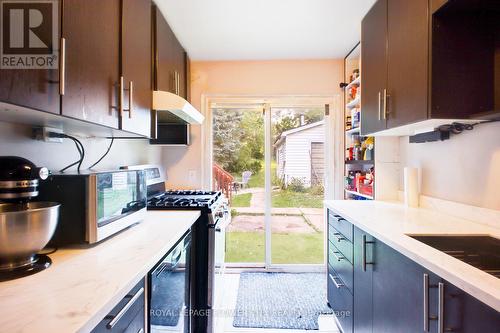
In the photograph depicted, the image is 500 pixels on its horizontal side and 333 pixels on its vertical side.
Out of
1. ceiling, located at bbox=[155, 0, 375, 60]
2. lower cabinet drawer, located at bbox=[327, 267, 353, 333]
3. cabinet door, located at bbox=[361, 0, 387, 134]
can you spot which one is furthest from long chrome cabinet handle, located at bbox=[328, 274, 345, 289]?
ceiling, located at bbox=[155, 0, 375, 60]

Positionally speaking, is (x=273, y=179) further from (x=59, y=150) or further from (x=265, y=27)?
(x=59, y=150)

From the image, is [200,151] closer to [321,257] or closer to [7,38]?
[321,257]

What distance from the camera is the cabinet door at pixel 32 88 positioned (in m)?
0.64

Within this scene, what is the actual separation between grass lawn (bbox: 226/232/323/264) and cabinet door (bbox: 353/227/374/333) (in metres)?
1.26

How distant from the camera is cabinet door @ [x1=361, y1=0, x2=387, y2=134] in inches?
62.2

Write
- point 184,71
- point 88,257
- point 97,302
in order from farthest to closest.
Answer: point 184,71
point 88,257
point 97,302

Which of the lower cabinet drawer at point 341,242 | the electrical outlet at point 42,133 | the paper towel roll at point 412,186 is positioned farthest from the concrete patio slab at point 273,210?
the electrical outlet at point 42,133

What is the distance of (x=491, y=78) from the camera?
1202 millimetres

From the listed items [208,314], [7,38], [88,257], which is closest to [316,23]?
[7,38]

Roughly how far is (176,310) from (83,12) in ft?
4.44

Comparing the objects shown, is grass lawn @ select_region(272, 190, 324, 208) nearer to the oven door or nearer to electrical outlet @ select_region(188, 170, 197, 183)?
electrical outlet @ select_region(188, 170, 197, 183)

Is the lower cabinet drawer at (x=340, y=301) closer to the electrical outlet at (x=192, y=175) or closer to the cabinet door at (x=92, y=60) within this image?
the electrical outlet at (x=192, y=175)

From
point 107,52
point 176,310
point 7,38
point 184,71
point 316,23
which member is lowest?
point 176,310

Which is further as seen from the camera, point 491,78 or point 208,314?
point 208,314
